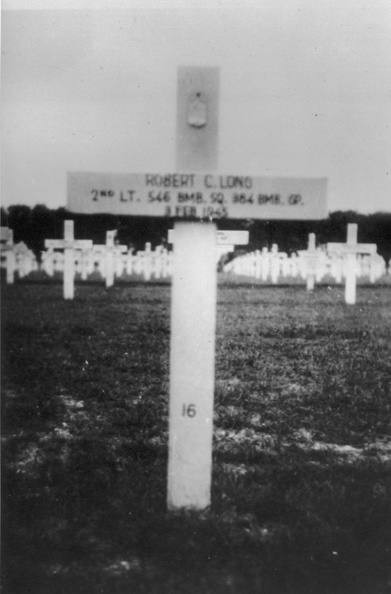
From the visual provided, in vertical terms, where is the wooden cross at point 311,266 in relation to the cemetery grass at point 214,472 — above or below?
above

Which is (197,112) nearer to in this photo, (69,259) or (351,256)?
(69,259)

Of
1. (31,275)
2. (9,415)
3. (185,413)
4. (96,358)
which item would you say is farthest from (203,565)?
(31,275)

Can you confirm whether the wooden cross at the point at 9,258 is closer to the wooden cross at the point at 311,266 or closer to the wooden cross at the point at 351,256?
the wooden cross at the point at 311,266

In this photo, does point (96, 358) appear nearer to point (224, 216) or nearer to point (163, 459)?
point (163, 459)

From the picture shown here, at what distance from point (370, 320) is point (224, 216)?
806 cm

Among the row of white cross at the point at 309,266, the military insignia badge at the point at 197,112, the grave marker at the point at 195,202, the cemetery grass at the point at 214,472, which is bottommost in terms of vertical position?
the cemetery grass at the point at 214,472

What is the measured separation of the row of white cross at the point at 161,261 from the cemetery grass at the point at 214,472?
4.40m

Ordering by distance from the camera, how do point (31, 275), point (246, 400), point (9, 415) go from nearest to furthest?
point (9, 415)
point (246, 400)
point (31, 275)

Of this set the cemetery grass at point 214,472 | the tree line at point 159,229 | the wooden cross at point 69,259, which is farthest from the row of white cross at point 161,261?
the cemetery grass at point 214,472

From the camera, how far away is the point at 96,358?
7629 millimetres

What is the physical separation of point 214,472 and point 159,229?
26111 millimetres

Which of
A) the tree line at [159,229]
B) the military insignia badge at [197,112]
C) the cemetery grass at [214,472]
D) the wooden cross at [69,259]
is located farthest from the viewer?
the tree line at [159,229]

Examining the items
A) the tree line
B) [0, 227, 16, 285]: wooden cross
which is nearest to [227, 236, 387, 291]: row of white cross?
the tree line

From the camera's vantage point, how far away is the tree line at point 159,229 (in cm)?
2330
